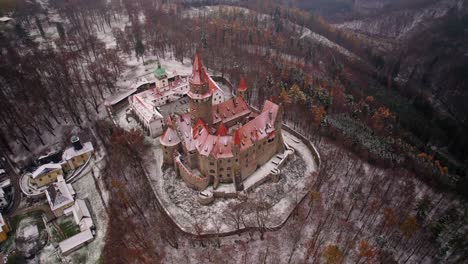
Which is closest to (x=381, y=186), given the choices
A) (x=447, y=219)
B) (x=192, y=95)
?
(x=447, y=219)

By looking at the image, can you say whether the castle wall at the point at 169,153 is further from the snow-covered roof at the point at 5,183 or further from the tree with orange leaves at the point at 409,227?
the tree with orange leaves at the point at 409,227

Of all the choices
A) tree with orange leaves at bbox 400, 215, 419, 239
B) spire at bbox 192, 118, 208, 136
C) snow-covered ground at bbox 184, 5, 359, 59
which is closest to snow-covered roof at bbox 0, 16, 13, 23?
snow-covered ground at bbox 184, 5, 359, 59

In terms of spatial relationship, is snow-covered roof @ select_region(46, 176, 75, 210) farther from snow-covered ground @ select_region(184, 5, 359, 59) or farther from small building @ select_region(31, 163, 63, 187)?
snow-covered ground @ select_region(184, 5, 359, 59)

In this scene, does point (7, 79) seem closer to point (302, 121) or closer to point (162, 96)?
point (162, 96)

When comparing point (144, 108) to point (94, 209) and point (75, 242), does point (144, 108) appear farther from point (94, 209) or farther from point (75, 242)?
point (75, 242)

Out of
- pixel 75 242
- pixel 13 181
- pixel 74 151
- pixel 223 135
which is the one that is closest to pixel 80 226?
pixel 75 242

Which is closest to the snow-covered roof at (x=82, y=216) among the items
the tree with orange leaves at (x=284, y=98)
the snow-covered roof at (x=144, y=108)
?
the snow-covered roof at (x=144, y=108)
